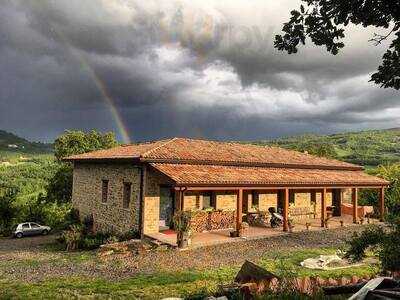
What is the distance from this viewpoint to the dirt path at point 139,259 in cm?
1278

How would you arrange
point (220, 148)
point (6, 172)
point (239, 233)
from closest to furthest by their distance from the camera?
1. point (239, 233)
2. point (220, 148)
3. point (6, 172)

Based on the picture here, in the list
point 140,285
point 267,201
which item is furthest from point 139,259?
point 267,201

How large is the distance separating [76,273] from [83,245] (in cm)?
671

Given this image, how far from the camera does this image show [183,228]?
1599cm

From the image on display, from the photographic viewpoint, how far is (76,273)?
496 inches

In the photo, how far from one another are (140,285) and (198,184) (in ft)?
24.7

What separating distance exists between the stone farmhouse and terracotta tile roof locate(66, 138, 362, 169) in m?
0.06

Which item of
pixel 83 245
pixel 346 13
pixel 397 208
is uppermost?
pixel 346 13

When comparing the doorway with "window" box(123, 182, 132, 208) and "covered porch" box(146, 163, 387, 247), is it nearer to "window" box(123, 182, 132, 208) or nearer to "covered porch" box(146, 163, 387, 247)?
"covered porch" box(146, 163, 387, 247)

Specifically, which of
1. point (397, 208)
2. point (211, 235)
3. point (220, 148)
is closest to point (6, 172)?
point (220, 148)

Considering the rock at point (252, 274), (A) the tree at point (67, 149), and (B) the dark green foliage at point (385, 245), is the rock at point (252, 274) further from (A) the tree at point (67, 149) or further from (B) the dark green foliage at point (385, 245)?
(A) the tree at point (67, 149)

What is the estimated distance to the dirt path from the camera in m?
12.8

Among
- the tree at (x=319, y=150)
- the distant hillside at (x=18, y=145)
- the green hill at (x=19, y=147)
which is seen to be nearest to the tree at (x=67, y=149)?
the tree at (x=319, y=150)

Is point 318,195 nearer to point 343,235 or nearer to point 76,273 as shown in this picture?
point 343,235
